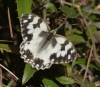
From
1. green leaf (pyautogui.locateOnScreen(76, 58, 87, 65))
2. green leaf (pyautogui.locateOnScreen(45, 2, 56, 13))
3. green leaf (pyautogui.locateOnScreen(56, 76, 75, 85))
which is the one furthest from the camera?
green leaf (pyautogui.locateOnScreen(45, 2, 56, 13))

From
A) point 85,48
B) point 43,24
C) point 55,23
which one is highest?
point 43,24

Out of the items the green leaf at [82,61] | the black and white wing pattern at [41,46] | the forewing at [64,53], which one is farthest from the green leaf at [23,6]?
the green leaf at [82,61]

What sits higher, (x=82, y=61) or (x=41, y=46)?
(x=41, y=46)

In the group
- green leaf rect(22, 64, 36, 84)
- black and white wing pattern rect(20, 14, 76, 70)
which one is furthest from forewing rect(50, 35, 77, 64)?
green leaf rect(22, 64, 36, 84)

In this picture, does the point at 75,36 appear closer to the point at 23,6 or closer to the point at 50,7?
the point at 50,7

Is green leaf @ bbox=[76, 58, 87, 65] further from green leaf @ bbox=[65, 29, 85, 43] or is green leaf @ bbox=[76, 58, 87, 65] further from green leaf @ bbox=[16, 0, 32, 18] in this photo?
green leaf @ bbox=[16, 0, 32, 18]

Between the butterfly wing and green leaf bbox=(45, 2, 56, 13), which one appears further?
green leaf bbox=(45, 2, 56, 13)

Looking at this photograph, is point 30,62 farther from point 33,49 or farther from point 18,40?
point 18,40

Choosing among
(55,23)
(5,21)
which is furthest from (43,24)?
(5,21)

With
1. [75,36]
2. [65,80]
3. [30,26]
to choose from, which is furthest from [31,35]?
[75,36]
